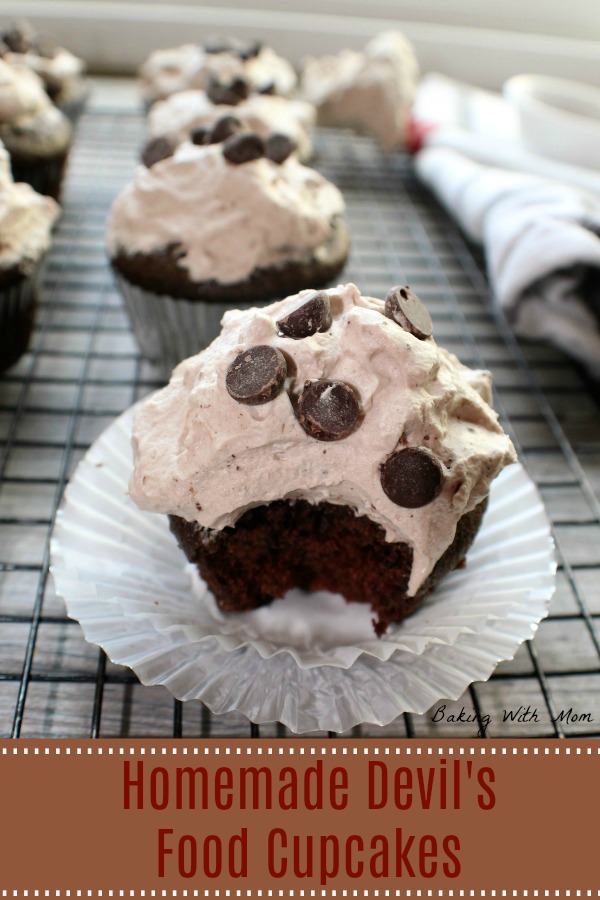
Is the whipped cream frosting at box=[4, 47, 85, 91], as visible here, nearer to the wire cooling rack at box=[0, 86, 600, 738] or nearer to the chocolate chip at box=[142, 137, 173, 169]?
the wire cooling rack at box=[0, 86, 600, 738]

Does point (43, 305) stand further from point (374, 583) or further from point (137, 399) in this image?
point (374, 583)

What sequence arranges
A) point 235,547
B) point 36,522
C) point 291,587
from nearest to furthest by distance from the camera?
point 235,547 → point 291,587 → point 36,522

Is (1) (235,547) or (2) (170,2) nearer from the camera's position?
(1) (235,547)

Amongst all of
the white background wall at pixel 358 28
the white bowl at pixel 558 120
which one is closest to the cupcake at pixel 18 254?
the white bowl at pixel 558 120

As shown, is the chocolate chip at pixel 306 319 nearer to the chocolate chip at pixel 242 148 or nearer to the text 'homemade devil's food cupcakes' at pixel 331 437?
the text 'homemade devil's food cupcakes' at pixel 331 437

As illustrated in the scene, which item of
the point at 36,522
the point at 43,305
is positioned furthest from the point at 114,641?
the point at 43,305

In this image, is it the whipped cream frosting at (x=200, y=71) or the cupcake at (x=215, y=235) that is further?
the whipped cream frosting at (x=200, y=71)
